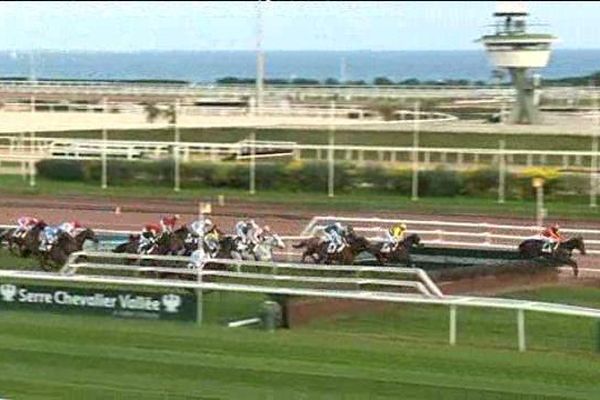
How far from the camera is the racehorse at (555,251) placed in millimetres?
16703

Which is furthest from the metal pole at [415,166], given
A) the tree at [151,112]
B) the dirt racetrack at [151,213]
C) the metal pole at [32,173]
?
the metal pole at [32,173]

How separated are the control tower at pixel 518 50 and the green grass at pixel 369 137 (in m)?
0.63

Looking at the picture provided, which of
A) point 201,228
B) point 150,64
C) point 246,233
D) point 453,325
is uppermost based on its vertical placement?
point 150,64

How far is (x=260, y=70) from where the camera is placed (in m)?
20.9

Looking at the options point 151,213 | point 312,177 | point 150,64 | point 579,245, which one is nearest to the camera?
point 579,245

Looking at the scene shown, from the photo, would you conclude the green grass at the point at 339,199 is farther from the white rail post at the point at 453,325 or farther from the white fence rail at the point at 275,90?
the white rail post at the point at 453,325

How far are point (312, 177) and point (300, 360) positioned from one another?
17.3 meters

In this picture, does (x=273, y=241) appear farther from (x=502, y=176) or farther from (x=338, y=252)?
(x=502, y=176)

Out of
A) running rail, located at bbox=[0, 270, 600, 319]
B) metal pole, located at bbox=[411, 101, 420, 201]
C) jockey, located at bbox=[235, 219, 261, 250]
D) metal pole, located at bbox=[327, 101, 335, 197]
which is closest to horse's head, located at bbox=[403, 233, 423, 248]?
jockey, located at bbox=[235, 219, 261, 250]

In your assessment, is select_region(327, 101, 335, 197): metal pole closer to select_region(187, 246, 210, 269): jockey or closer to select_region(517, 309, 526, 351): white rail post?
select_region(187, 246, 210, 269): jockey

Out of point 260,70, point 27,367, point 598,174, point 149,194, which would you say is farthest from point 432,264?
point 149,194

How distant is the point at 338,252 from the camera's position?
16.5 meters

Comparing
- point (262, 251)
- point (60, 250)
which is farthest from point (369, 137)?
point (60, 250)

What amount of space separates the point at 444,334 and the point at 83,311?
10.4 feet
